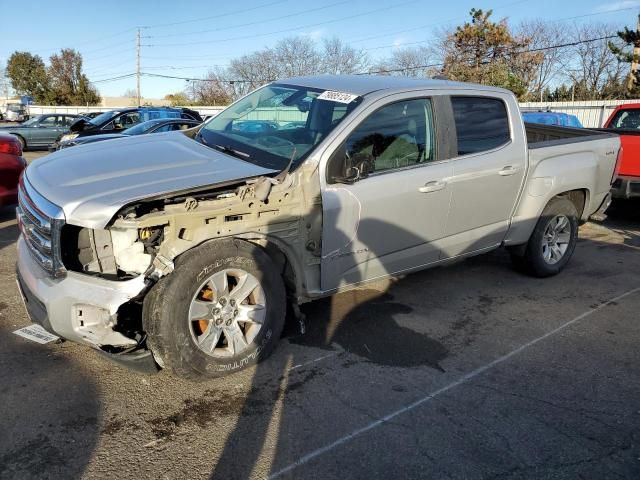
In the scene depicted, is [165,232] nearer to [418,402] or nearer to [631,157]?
[418,402]

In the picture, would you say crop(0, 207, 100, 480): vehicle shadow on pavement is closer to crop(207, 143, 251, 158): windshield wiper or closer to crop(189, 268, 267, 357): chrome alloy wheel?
crop(189, 268, 267, 357): chrome alloy wheel

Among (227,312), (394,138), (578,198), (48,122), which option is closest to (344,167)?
(394,138)

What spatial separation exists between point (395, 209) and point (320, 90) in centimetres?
119

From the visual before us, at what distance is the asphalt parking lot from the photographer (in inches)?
108

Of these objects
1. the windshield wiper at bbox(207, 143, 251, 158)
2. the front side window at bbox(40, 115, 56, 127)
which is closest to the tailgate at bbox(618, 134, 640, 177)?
the windshield wiper at bbox(207, 143, 251, 158)

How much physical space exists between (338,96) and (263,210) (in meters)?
1.30

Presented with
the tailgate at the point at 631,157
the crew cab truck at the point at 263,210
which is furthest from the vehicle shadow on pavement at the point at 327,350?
the tailgate at the point at 631,157

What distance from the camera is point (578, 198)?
231 inches

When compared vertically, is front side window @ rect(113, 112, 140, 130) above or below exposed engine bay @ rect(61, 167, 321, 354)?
above

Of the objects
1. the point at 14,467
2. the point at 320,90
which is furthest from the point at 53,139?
the point at 14,467

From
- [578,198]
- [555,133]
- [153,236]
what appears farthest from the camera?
[555,133]

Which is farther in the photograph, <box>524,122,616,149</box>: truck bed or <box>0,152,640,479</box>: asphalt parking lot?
<box>524,122,616,149</box>: truck bed

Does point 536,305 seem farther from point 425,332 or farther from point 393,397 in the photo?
point 393,397

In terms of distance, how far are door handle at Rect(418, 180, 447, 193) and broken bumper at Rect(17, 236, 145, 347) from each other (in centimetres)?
223
